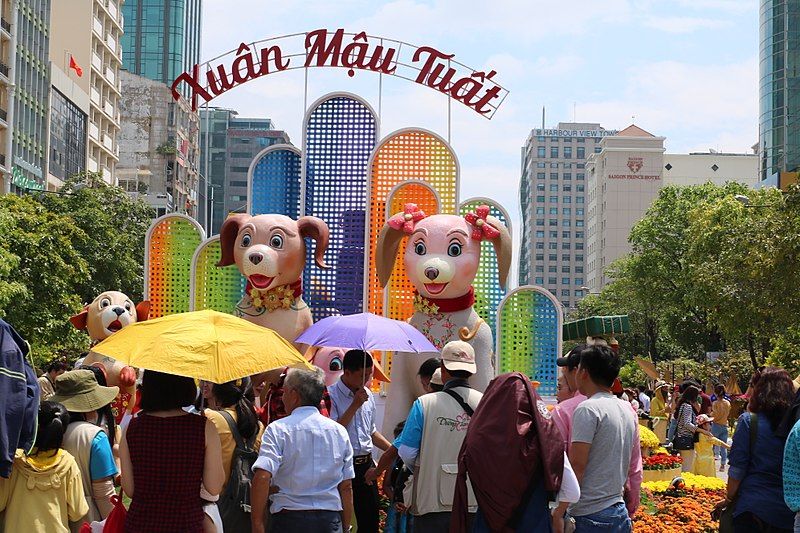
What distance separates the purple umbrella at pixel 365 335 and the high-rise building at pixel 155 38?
350 feet

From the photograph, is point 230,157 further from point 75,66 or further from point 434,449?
point 434,449

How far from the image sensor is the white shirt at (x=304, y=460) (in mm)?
6039

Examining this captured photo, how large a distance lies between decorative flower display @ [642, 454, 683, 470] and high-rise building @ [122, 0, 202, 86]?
10294cm

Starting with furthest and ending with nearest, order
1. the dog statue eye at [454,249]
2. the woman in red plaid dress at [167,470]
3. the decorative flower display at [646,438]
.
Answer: the decorative flower display at [646,438] → the dog statue eye at [454,249] → the woman in red plaid dress at [167,470]

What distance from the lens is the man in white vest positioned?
21.0 ft

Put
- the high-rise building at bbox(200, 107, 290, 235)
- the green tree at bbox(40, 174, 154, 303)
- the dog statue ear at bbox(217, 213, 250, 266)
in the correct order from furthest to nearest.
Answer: the high-rise building at bbox(200, 107, 290, 235) < the green tree at bbox(40, 174, 154, 303) < the dog statue ear at bbox(217, 213, 250, 266)

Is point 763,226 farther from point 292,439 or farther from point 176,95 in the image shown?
point 292,439

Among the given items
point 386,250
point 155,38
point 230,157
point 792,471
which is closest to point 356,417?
point 792,471

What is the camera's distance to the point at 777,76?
78062mm

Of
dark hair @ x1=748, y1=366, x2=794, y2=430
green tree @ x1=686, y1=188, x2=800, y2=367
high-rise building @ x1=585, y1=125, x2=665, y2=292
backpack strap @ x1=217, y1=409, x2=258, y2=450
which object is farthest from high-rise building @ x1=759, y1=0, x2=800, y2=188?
backpack strap @ x1=217, y1=409, x2=258, y2=450

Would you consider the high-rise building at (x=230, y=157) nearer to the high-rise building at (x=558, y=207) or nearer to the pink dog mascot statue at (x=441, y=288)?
the high-rise building at (x=558, y=207)

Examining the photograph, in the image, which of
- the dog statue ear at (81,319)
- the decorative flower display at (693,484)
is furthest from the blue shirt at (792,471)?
the dog statue ear at (81,319)

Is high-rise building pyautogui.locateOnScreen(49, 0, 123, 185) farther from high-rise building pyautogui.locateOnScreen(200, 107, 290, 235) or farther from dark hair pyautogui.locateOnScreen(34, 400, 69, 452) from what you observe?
high-rise building pyautogui.locateOnScreen(200, 107, 290, 235)

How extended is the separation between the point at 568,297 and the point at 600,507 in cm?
13602
